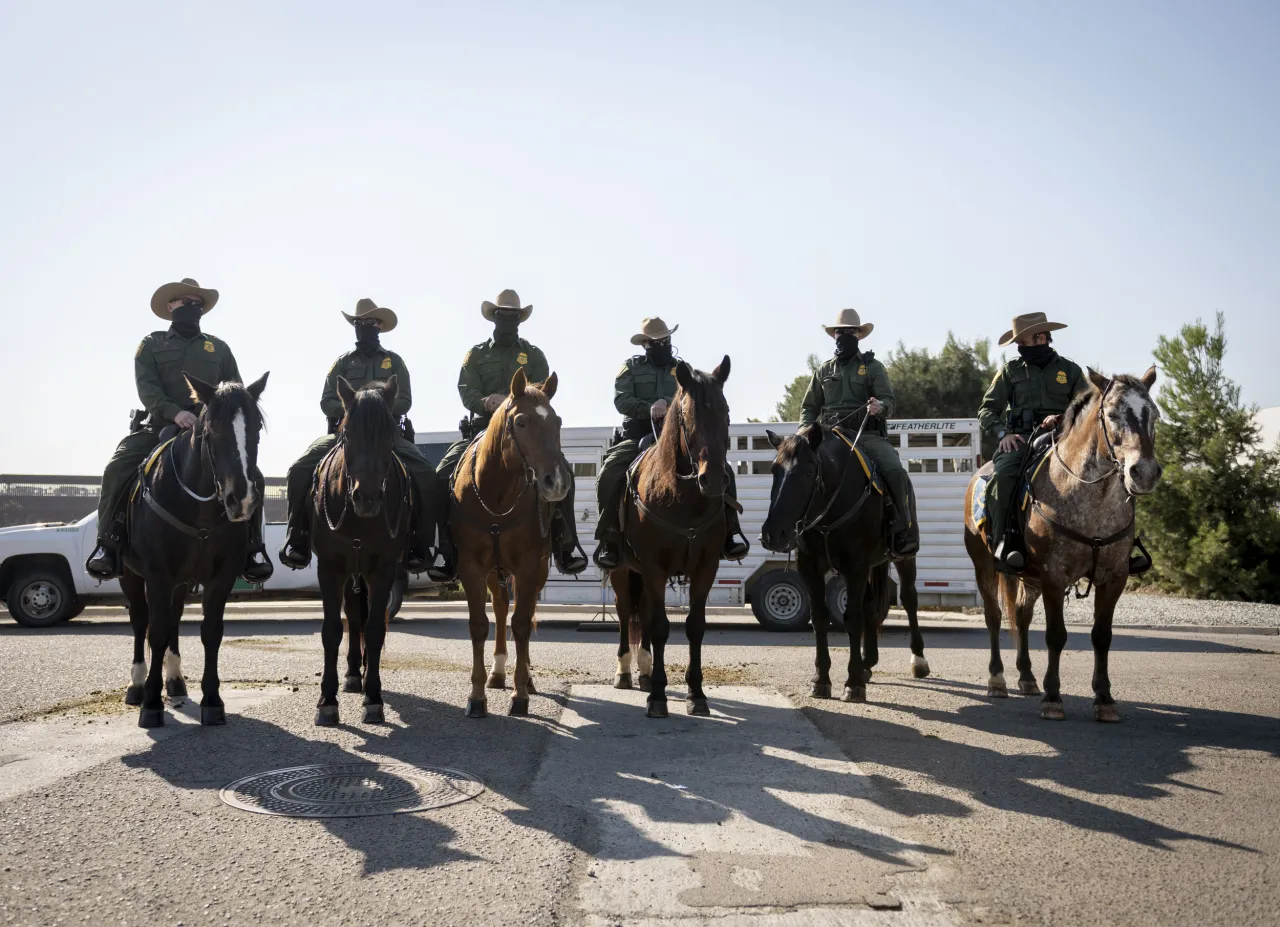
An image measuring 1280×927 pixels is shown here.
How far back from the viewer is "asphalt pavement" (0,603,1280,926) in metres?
3.77

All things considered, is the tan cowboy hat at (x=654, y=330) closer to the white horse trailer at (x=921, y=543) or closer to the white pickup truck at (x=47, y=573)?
the white horse trailer at (x=921, y=543)

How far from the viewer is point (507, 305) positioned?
379 inches

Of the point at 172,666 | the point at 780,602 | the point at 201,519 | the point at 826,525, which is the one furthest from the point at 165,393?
the point at 780,602

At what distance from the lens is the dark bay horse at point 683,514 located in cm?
752

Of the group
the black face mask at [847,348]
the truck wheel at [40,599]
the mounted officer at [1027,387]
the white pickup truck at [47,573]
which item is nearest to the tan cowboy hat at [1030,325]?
the mounted officer at [1027,387]

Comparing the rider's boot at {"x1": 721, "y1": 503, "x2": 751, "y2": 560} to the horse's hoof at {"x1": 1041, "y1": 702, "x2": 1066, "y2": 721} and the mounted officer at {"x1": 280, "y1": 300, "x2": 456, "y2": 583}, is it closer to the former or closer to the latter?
the mounted officer at {"x1": 280, "y1": 300, "x2": 456, "y2": 583}

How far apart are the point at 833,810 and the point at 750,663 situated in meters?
6.28

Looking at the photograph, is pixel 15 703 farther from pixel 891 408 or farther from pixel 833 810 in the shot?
pixel 891 408

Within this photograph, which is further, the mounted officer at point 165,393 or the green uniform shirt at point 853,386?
the green uniform shirt at point 853,386

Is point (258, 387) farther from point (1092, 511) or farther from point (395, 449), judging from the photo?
point (1092, 511)

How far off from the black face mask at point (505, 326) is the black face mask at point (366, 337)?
Answer: 1.12 m

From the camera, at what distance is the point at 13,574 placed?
16.6 m

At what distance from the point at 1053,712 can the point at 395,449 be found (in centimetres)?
553

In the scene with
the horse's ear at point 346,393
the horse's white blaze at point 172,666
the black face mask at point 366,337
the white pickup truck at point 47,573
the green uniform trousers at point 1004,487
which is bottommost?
the horse's white blaze at point 172,666
